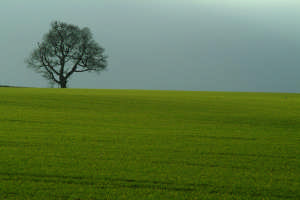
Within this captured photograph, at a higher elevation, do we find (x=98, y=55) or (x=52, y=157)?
(x=98, y=55)

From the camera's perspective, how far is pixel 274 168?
3.54m

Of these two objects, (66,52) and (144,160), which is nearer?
(144,160)

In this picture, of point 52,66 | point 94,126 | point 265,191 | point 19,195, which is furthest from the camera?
point 52,66

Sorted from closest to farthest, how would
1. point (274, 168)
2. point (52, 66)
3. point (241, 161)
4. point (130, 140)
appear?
point (274, 168) < point (241, 161) < point (130, 140) < point (52, 66)

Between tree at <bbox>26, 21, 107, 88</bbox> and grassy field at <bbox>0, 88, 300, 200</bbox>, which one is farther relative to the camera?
tree at <bbox>26, 21, 107, 88</bbox>

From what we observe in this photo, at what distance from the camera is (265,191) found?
111 inches

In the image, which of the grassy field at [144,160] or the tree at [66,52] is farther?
the tree at [66,52]

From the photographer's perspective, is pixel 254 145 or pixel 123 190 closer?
pixel 123 190

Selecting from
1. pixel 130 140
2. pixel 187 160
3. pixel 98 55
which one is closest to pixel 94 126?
A: pixel 130 140

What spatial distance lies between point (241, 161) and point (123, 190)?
1.66 m

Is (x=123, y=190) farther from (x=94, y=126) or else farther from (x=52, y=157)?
(x=94, y=126)

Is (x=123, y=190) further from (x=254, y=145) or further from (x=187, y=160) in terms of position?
(x=254, y=145)

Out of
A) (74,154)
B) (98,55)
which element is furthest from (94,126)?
(98,55)

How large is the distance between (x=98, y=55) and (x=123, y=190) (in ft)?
109
